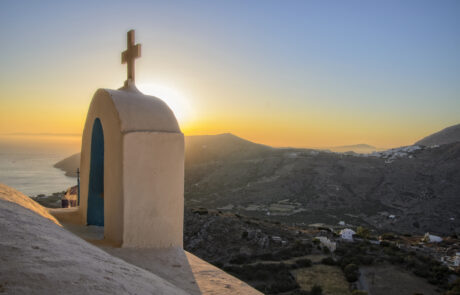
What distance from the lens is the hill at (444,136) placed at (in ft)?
313

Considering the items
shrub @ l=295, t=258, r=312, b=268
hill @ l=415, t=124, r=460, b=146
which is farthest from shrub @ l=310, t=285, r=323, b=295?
hill @ l=415, t=124, r=460, b=146

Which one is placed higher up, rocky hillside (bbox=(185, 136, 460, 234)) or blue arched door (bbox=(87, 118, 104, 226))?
blue arched door (bbox=(87, 118, 104, 226))

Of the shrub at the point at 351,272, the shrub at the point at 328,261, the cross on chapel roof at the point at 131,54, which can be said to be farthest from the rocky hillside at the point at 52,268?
the shrub at the point at 328,261

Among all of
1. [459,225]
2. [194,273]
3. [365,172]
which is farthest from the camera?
[365,172]

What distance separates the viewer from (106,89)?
Result: 5629 millimetres

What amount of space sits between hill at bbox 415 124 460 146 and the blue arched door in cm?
10761

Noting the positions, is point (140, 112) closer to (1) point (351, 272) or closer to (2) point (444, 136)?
(1) point (351, 272)

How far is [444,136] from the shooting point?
10006 centimetres

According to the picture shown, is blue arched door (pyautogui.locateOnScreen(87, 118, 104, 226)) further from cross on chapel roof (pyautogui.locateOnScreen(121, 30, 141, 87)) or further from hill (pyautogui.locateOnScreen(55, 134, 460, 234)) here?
hill (pyautogui.locateOnScreen(55, 134, 460, 234))

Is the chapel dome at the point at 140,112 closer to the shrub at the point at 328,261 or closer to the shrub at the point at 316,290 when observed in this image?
the shrub at the point at 316,290

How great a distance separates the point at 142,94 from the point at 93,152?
1.48 m

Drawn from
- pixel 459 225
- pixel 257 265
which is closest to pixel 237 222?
pixel 257 265

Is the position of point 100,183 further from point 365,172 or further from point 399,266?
point 365,172

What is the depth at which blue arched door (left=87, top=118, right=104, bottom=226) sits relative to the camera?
6168 mm
